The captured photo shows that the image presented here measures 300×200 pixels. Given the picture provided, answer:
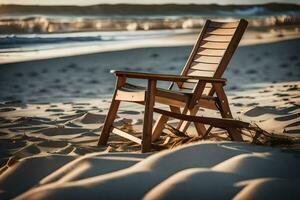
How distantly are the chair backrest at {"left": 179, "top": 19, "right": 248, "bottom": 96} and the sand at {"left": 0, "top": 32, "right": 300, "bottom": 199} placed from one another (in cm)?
79

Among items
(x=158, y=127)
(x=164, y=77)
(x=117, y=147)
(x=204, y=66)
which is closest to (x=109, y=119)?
(x=117, y=147)

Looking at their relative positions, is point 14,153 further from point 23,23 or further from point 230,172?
point 23,23

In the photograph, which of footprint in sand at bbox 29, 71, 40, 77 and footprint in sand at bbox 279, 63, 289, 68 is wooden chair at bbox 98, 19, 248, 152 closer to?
footprint in sand at bbox 279, 63, 289, 68

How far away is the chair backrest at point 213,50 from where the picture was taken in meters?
4.24

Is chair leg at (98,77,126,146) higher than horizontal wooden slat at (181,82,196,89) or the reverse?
the reverse

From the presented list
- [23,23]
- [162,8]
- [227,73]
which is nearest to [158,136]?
[227,73]

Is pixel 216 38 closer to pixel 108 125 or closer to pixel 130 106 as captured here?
A: pixel 108 125

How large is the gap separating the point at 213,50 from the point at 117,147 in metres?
1.36

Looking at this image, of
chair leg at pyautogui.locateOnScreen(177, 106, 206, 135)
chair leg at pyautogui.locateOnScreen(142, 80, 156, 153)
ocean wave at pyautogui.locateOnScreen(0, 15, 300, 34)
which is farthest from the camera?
ocean wave at pyautogui.locateOnScreen(0, 15, 300, 34)

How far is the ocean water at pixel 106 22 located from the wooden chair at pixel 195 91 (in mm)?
7832

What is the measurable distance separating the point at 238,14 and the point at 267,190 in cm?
1432

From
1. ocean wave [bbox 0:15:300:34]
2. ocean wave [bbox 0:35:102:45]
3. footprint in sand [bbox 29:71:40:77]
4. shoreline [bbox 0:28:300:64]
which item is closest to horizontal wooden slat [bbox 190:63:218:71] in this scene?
footprint in sand [bbox 29:71:40:77]

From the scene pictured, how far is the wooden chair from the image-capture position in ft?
11.8

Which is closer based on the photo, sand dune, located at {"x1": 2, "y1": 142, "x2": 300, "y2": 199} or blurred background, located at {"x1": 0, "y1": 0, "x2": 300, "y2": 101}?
sand dune, located at {"x1": 2, "y1": 142, "x2": 300, "y2": 199}
